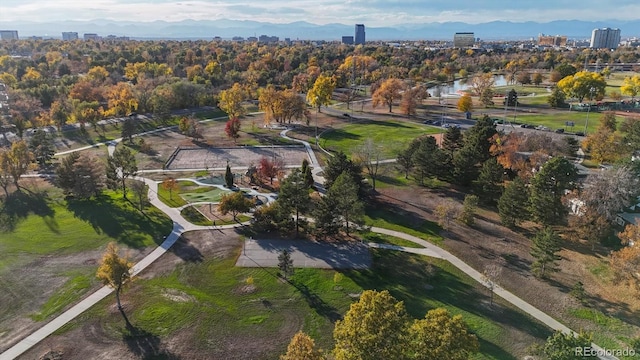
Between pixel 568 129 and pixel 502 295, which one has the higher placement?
pixel 568 129

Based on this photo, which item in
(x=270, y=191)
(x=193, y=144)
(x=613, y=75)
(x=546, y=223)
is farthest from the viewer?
(x=613, y=75)

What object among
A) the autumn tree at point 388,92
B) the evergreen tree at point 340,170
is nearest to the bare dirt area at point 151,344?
the evergreen tree at point 340,170

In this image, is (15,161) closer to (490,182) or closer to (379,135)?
(379,135)

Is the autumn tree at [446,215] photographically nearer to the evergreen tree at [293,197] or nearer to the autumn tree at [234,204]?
the evergreen tree at [293,197]

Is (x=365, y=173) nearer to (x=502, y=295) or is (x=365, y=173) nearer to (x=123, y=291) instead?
(x=502, y=295)

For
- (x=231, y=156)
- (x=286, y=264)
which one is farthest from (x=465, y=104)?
(x=286, y=264)

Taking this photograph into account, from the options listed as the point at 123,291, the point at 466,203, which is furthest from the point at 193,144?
the point at 466,203

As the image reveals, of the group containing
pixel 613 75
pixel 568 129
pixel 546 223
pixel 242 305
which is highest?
pixel 613 75
